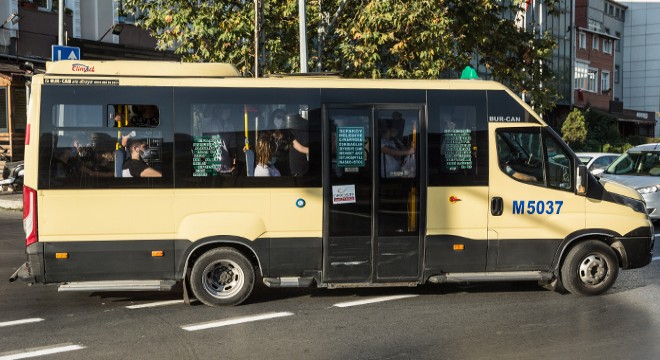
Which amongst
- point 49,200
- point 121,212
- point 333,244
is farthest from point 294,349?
point 49,200

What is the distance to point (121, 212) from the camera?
789cm

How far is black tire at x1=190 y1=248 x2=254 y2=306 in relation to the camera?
810 cm

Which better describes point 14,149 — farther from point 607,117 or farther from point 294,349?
point 607,117

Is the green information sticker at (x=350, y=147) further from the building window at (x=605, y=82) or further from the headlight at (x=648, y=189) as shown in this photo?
the building window at (x=605, y=82)

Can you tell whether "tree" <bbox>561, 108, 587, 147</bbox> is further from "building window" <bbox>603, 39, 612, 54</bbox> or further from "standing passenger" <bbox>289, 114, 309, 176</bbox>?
"standing passenger" <bbox>289, 114, 309, 176</bbox>

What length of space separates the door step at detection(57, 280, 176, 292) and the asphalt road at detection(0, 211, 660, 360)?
0.28 metres

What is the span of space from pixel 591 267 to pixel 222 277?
4326mm

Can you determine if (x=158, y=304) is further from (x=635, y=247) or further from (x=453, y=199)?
(x=635, y=247)

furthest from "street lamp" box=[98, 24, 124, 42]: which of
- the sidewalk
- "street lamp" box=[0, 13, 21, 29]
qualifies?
the sidewalk

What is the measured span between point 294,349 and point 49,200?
10.6 feet

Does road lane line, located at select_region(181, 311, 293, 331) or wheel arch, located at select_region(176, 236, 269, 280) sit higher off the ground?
wheel arch, located at select_region(176, 236, 269, 280)

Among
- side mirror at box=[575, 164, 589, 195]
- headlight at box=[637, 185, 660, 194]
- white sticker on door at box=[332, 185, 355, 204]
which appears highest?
side mirror at box=[575, 164, 589, 195]

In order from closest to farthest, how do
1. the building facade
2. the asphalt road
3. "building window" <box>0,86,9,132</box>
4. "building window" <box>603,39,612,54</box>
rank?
the asphalt road → "building window" <box>0,86,9,132</box> → "building window" <box>603,39,612,54</box> → the building facade

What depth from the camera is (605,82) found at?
6366cm
